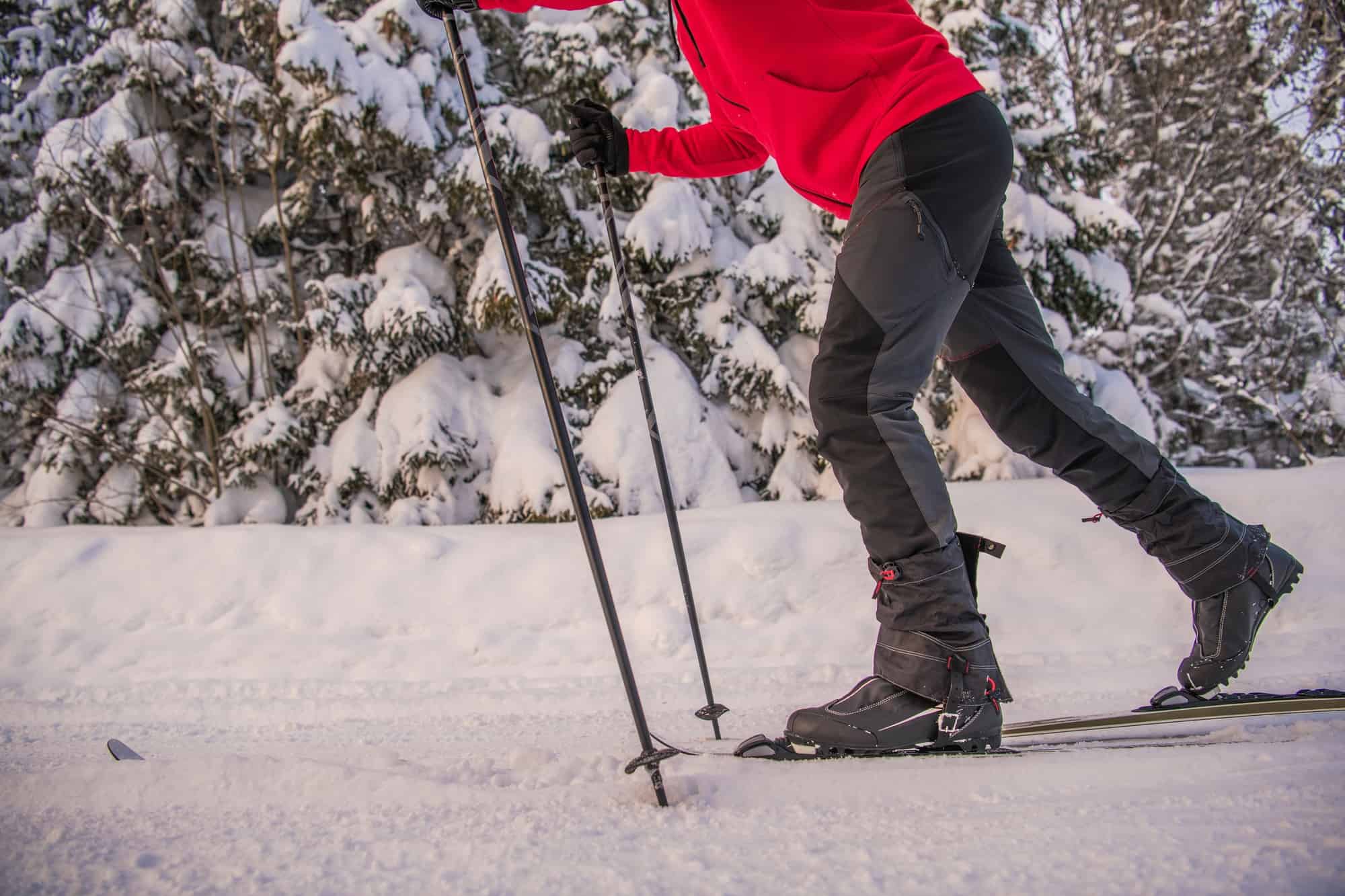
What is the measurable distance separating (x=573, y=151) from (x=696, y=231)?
326cm

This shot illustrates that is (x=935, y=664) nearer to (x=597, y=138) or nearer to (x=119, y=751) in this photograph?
(x=597, y=138)

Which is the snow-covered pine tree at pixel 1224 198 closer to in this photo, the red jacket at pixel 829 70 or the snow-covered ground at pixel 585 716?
the snow-covered ground at pixel 585 716

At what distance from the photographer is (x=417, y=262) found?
496 centimetres

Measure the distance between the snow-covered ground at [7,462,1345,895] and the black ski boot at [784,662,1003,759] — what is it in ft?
0.21

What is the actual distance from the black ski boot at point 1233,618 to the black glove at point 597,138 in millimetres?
1646

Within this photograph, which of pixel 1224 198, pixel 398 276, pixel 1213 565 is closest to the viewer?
pixel 1213 565

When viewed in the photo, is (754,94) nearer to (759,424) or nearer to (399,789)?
(399,789)

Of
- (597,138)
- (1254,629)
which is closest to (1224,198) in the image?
(1254,629)

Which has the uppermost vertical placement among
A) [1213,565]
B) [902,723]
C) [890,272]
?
[890,272]

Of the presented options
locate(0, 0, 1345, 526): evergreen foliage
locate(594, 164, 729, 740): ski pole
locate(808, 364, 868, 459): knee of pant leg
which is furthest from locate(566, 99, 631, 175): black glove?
locate(0, 0, 1345, 526): evergreen foliage

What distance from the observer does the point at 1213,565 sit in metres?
1.45

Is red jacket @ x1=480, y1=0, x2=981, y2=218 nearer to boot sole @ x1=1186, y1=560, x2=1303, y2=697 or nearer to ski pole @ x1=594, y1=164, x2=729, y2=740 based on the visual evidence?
ski pole @ x1=594, y1=164, x2=729, y2=740

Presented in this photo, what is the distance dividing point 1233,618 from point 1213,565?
0.41 ft

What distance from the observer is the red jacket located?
1223 mm
